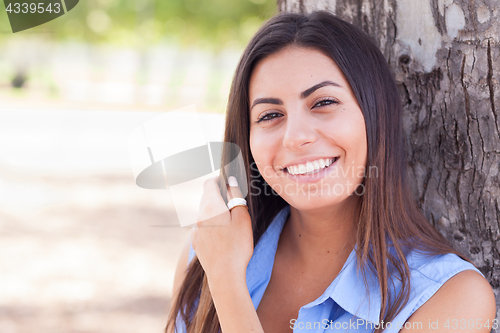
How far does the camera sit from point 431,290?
60.3 inches

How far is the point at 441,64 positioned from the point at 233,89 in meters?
0.93

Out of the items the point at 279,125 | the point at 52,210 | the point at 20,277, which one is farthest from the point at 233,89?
the point at 52,210

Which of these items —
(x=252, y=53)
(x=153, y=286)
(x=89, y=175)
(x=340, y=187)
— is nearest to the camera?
(x=340, y=187)

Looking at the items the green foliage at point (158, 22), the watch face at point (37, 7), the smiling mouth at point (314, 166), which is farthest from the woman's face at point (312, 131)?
the green foliage at point (158, 22)

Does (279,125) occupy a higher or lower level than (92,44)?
lower

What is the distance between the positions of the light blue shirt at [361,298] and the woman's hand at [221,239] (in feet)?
1.05

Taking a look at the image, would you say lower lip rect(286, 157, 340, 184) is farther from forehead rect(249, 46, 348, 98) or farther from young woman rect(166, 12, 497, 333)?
forehead rect(249, 46, 348, 98)

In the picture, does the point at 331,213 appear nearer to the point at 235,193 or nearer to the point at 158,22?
the point at 235,193

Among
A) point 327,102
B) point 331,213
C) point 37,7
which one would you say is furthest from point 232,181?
point 37,7

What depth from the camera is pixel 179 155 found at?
80.0 inches

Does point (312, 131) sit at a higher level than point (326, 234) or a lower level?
higher

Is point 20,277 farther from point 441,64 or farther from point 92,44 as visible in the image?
point 92,44

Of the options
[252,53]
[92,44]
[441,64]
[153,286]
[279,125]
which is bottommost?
[153,286]

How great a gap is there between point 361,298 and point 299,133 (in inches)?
26.2
